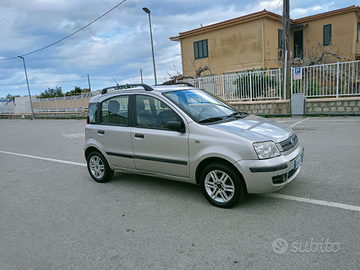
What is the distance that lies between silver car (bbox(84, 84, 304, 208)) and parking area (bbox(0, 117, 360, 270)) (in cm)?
38

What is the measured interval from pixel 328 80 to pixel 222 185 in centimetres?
1137

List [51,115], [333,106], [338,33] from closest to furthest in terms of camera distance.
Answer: [333,106]
[338,33]
[51,115]

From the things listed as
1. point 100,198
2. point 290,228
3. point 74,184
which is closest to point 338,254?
point 290,228

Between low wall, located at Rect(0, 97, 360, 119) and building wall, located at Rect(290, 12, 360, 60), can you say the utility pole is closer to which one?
low wall, located at Rect(0, 97, 360, 119)

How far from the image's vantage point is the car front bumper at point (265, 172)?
11.1 ft

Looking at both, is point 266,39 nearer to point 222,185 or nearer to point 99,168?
point 99,168

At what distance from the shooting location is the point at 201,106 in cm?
439

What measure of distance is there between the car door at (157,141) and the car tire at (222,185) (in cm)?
35

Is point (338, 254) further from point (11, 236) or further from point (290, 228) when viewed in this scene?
point (11, 236)

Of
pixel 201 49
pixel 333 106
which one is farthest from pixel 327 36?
pixel 333 106

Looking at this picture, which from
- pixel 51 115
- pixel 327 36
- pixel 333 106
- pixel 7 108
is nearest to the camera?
pixel 333 106

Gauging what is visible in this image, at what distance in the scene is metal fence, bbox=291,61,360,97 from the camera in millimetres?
12023

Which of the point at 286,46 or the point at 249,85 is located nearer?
the point at 286,46

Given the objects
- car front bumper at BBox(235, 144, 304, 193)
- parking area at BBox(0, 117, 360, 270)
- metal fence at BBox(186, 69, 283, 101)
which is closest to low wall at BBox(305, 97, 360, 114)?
metal fence at BBox(186, 69, 283, 101)
